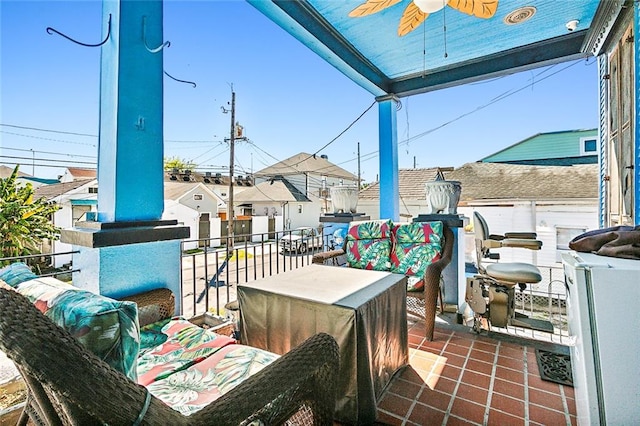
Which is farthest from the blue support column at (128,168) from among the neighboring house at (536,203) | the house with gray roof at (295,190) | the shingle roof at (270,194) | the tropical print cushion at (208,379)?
the shingle roof at (270,194)

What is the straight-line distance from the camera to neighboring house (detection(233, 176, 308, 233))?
68.8 ft

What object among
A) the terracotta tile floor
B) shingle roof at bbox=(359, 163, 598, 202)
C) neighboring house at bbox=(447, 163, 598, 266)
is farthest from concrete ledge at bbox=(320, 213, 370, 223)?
neighboring house at bbox=(447, 163, 598, 266)

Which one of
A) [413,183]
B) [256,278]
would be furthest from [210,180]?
[256,278]

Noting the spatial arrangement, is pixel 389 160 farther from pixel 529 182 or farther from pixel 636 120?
pixel 529 182

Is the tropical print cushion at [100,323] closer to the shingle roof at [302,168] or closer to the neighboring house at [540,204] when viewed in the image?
the neighboring house at [540,204]

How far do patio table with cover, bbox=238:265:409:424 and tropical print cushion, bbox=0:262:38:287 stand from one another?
3.45ft

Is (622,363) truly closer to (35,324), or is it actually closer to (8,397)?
(35,324)

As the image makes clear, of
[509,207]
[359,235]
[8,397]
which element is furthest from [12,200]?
[509,207]

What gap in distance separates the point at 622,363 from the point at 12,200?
403 inches

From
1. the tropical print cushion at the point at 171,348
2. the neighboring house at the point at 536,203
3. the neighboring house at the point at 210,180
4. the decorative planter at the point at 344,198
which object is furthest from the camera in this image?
the neighboring house at the point at 210,180

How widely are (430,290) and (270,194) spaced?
19643mm

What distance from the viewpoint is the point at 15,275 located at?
1146mm

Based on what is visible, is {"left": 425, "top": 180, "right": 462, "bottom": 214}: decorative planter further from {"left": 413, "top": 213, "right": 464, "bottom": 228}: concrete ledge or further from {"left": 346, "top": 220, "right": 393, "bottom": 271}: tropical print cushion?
{"left": 346, "top": 220, "right": 393, "bottom": 271}: tropical print cushion

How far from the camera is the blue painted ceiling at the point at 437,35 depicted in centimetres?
304
